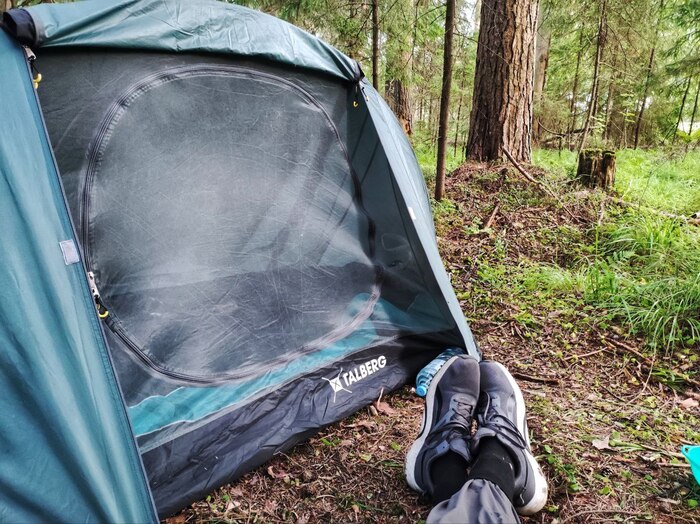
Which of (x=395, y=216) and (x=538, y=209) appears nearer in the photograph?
(x=395, y=216)

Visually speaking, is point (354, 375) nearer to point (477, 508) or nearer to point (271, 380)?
point (271, 380)

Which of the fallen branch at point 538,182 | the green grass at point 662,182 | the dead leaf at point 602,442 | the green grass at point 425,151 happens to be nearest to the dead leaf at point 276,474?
the dead leaf at point 602,442

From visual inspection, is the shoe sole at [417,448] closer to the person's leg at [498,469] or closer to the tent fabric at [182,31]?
the person's leg at [498,469]

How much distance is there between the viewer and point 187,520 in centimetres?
161

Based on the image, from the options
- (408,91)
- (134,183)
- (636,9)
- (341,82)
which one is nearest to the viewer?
(134,183)

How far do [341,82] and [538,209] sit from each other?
260cm

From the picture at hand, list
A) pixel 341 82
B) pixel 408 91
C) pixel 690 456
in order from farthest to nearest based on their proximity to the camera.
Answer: pixel 408 91
pixel 341 82
pixel 690 456

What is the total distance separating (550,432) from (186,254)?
1685mm

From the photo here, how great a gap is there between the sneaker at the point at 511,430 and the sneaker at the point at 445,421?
2.1 inches

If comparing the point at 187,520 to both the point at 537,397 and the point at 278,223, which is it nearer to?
the point at 278,223

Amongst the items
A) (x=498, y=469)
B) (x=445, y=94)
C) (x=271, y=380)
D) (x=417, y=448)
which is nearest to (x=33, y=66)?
(x=271, y=380)

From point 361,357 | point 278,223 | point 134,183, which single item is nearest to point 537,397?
point 361,357

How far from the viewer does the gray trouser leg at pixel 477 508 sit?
1219 mm

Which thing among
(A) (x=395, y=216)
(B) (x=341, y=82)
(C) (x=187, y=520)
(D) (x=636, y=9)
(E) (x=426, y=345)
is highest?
(D) (x=636, y=9)
